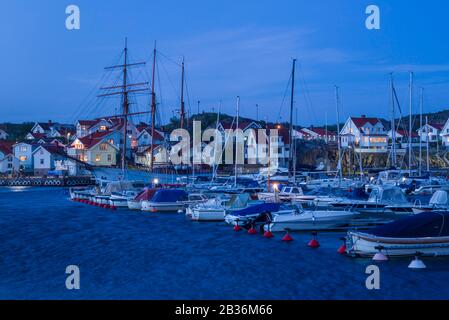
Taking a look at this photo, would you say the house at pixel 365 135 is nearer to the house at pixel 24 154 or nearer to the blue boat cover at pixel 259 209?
the house at pixel 24 154

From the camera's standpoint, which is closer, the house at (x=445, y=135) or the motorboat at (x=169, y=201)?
the motorboat at (x=169, y=201)

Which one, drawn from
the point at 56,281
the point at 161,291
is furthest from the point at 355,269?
the point at 56,281

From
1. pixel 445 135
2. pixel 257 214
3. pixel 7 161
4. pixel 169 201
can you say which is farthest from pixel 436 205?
pixel 7 161

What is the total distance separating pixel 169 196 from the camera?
5128 centimetres

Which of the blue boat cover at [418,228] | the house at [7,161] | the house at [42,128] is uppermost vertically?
the house at [42,128]

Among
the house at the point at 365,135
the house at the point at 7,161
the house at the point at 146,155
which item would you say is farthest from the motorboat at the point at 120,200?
the house at the point at 7,161

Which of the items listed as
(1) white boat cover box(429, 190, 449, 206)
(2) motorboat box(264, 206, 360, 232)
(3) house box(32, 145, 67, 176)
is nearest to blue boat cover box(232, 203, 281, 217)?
(2) motorboat box(264, 206, 360, 232)

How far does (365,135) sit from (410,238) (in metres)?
101

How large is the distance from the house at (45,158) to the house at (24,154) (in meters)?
3.45

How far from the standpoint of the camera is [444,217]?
1074 inches

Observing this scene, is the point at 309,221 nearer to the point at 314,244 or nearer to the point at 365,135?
the point at 314,244

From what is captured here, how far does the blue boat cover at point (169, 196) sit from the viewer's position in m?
51.1

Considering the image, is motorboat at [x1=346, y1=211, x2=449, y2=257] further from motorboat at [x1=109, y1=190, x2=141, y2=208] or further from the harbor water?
motorboat at [x1=109, y1=190, x2=141, y2=208]

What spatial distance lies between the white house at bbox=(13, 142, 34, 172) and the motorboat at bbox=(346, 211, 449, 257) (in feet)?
354
